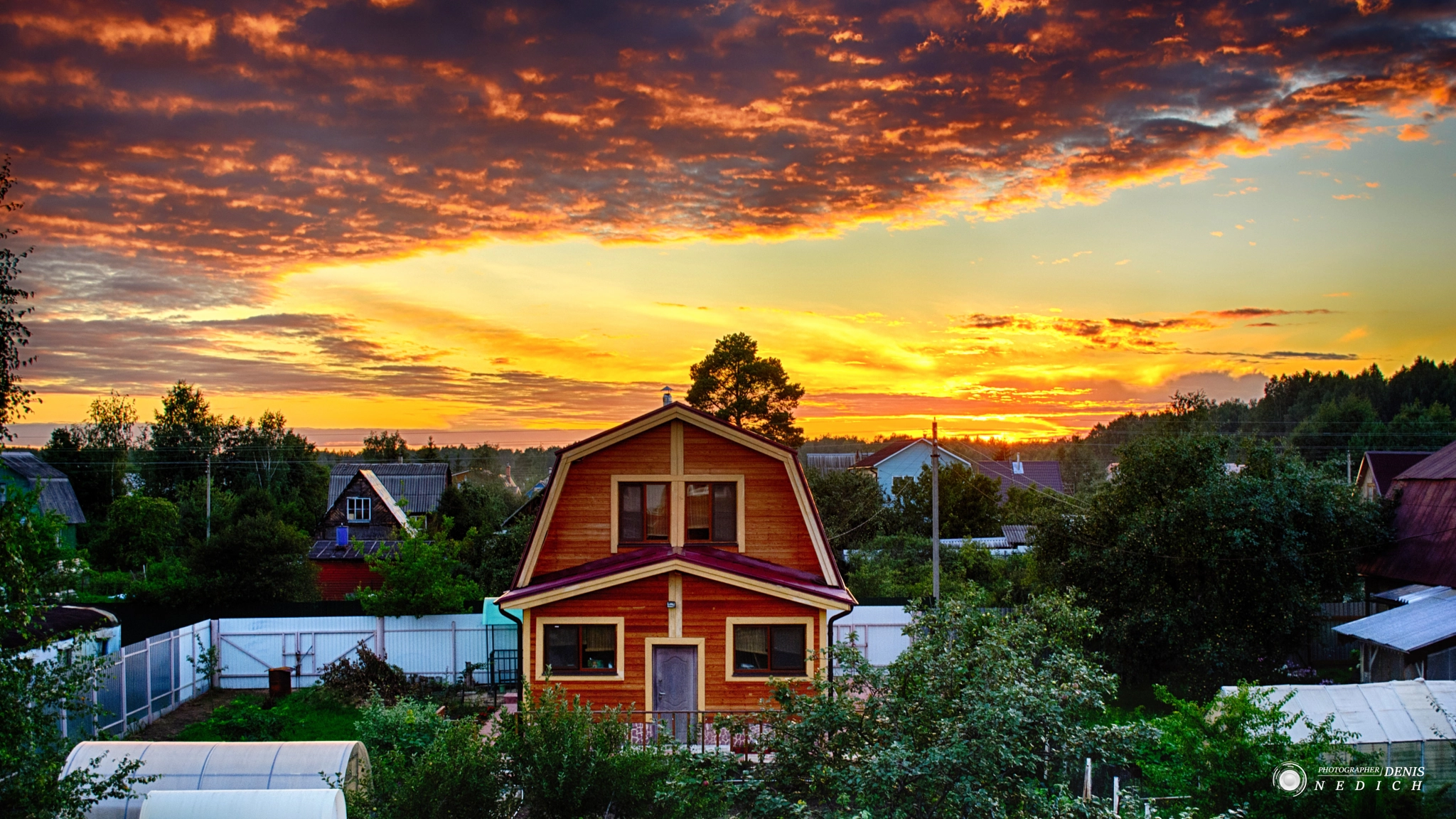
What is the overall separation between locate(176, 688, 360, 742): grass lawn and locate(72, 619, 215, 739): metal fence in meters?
1.29

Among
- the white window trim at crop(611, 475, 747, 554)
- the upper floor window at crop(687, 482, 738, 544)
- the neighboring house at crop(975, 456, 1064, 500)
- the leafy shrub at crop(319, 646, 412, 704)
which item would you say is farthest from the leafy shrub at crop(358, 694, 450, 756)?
the neighboring house at crop(975, 456, 1064, 500)

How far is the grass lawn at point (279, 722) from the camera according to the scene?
695 inches

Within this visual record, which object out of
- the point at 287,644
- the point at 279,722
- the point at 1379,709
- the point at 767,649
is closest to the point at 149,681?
the point at 279,722

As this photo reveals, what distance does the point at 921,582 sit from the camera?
31.1m

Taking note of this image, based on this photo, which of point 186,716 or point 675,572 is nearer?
point 675,572

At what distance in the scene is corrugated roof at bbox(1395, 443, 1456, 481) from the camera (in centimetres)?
2581

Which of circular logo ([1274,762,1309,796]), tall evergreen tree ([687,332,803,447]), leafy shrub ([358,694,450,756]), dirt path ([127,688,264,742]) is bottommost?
dirt path ([127,688,264,742])

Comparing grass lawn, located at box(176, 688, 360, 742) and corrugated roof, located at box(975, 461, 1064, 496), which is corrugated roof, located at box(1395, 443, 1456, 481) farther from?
corrugated roof, located at box(975, 461, 1064, 496)

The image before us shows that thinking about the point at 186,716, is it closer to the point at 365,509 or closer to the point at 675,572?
the point at 675,572


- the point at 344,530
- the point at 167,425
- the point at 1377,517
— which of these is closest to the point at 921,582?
the point at 1377,517

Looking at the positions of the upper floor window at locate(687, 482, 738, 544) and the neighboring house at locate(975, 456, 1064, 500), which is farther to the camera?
the neighboring house at locate(975, 456, 1064, 500)

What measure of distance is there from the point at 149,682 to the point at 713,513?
13577mm

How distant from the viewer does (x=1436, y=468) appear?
26.8 m

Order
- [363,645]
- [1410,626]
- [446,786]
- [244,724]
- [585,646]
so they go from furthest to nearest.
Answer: [363,645], [1410,626], [244,724], [585,646], [446,786]
